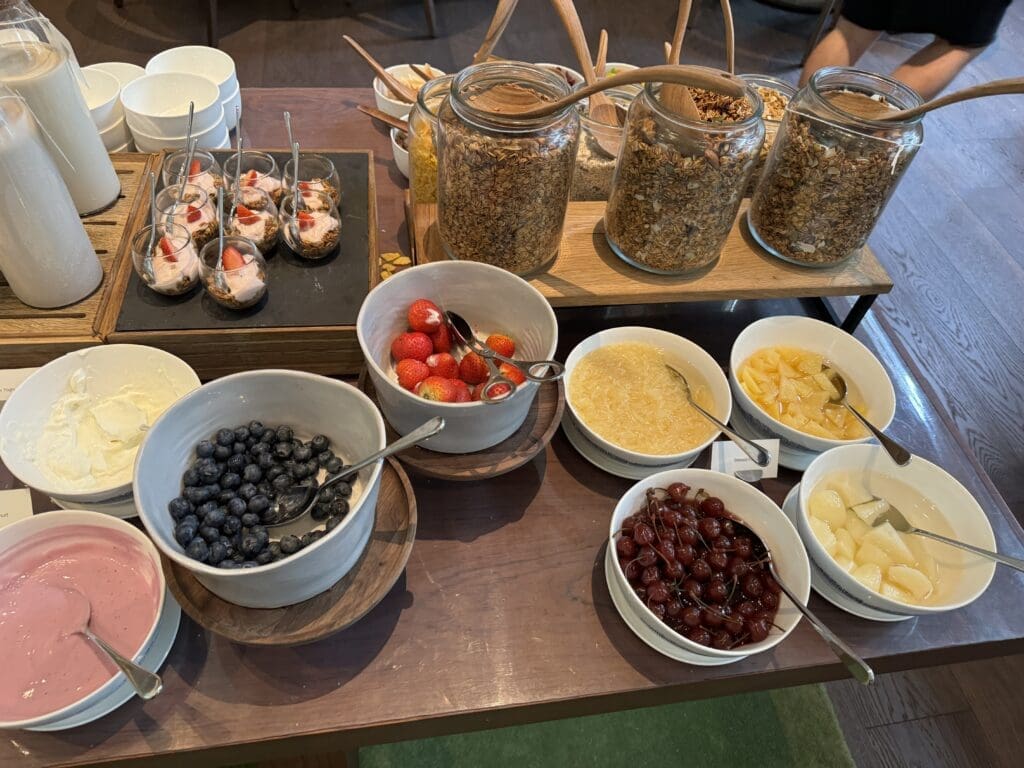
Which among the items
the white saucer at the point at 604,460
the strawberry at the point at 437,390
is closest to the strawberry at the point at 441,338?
the strawberry at the point at 437,390

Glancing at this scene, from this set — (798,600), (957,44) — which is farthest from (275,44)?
(798,600)

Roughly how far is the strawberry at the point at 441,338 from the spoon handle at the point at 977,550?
721 millimetres

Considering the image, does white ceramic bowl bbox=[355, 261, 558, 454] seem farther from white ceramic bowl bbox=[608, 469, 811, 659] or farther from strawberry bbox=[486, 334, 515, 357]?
white ceramic bowl bbox=[608, 469, 811, 659]

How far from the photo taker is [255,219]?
108 centimetres

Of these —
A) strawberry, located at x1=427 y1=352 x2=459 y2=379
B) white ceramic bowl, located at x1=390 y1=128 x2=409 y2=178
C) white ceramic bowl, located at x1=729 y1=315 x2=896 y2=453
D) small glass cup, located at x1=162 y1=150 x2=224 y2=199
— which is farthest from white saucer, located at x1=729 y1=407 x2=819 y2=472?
small glass cup, located at x1=162 y1=150 x2=224 y2=199

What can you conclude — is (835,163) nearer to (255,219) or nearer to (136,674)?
(255,219)

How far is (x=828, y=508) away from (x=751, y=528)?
14cm

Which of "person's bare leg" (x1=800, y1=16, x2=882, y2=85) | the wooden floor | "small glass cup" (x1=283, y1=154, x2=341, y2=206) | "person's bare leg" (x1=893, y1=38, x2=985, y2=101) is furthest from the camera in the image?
"person's bare leg" (x1=800, y1=16, x2=882, y2=85)

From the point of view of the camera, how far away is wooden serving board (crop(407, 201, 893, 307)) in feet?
3.56

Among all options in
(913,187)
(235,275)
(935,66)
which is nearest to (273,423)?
(235,275)

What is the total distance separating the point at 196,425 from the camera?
0.82 metres

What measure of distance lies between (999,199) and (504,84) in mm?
2550

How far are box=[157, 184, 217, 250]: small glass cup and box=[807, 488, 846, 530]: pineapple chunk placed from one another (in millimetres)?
1005

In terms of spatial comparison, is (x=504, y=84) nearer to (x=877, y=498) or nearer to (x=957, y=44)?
(x=877, y=498)
